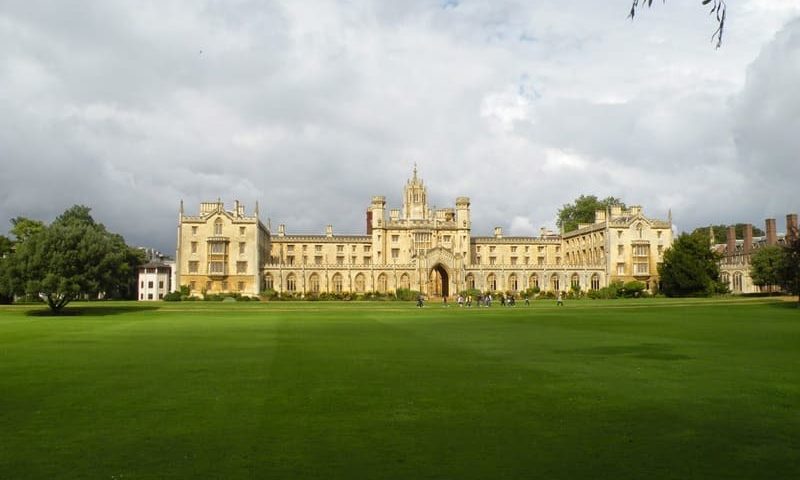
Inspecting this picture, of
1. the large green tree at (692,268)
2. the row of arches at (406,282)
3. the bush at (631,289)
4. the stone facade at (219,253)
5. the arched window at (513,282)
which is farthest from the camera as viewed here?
the arched window at (513,282)

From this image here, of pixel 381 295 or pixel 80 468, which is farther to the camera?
pixel 381 295

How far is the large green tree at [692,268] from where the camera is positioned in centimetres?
8575

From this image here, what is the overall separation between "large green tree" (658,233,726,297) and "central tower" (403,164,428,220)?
38.4m

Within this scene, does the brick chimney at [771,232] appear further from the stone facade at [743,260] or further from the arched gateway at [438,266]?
the arched gateway at [438,266]

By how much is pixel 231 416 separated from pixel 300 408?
1299 mm

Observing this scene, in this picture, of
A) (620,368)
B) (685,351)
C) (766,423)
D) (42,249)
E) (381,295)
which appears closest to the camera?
(766,423)

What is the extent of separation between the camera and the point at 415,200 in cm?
11144

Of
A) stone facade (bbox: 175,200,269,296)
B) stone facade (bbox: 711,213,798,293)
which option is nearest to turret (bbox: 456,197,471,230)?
stone facade (bbox: 175,200,269,296)

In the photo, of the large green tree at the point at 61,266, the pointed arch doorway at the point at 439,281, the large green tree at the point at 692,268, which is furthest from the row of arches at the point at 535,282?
the large green tree at the point at 61,266

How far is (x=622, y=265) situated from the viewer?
102750mm

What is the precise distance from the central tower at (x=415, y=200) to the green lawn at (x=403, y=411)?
86.7 m

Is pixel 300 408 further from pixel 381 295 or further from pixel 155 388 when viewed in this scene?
pixel 381 295

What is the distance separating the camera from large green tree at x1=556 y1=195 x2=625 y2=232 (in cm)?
12812

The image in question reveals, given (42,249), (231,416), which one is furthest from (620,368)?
(42,249)
